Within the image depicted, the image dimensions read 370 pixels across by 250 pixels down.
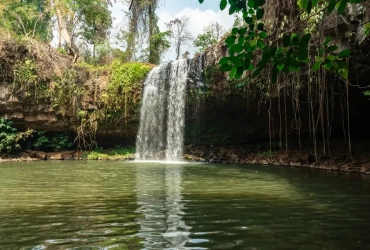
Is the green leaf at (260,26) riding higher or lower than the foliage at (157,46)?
lower

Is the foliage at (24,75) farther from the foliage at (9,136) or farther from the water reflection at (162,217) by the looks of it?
the water reflection at (162,217)

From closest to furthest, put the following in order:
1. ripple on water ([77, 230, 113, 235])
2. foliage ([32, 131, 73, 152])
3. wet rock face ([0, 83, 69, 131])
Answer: ripple on water ([77, 230, 113, 235]), wet rock face ([0, 83, 69, 131]), foliage ([32, 131, 73, 152])

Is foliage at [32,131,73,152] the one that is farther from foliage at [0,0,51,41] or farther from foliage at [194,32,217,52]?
foliage at [194,32,217,52]

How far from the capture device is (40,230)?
Result: 341 cm

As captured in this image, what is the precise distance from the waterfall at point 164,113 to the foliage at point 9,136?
5.63m

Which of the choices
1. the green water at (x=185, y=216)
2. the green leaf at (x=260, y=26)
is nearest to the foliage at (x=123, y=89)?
the green water at (x=185, y=216)

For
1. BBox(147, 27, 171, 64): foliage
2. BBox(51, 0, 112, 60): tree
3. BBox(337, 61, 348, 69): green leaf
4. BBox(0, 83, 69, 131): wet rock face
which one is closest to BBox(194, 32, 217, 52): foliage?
BBox(147, 27, 171, 64): foliage

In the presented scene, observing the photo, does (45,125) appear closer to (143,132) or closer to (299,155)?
(143,132)

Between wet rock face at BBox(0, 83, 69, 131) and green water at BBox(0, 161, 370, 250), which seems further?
wet rock face at BBox(0, 83, 69, 131)

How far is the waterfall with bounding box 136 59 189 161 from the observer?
1579cm

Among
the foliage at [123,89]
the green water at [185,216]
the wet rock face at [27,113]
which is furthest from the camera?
the foliage at [123,89]

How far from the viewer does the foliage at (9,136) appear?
1582 centimetres

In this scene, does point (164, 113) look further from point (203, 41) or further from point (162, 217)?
point (162, 217)

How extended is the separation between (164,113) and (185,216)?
1250cm
